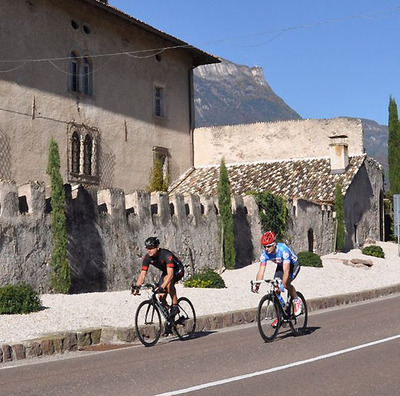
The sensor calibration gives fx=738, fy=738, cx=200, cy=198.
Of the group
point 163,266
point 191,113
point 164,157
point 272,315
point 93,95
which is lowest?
point 272,315

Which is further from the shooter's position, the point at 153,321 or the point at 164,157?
the point at 164,157

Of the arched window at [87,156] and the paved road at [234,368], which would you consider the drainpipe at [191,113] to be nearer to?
the arched window at [87,156]

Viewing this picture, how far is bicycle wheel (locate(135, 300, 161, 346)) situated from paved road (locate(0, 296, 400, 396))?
0.28 m

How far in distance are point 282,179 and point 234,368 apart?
2812 cm

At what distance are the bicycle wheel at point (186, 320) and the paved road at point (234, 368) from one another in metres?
0.31

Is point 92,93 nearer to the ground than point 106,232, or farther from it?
farther from it

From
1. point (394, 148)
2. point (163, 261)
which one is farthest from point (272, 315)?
point (394, 148)

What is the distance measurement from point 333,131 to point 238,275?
16607 mm

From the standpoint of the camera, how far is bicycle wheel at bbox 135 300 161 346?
12305mm

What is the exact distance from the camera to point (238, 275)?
82.2 ft

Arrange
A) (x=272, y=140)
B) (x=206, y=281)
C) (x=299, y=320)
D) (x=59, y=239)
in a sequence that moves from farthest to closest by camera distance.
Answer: (x=272, y=140)
(x=206, y=281)
(x=59, y=239)
(x=299, y=320)

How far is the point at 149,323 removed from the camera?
1251 cm

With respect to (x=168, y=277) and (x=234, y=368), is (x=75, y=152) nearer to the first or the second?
(x=168, y=277)

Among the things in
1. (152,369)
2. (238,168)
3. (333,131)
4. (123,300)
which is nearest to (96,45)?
(238,168)
